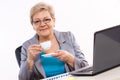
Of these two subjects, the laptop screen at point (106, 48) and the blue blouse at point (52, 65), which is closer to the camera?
the laptop screen at point (106, 48)

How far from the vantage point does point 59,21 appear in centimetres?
286

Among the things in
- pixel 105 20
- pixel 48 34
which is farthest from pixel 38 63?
pixel 105 20

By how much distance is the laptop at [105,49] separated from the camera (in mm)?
1319

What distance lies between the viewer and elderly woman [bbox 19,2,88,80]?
1.85 meters

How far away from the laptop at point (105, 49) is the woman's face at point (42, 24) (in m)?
0.68

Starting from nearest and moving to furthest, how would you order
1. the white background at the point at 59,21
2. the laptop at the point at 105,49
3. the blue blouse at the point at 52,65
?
the laptop at the point at 105,49, the blue blouse at the point at 52,65, the white background at the point at 59,21

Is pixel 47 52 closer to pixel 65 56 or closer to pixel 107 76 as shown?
pixel 65 56

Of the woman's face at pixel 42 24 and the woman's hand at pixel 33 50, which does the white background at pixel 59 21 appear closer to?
the woman's face at pixel 42 24

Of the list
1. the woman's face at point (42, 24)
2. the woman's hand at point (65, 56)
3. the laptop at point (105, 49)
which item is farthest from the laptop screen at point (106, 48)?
the woman's face at point (42, 24)

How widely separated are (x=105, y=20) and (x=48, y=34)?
135cm

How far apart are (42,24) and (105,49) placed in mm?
788

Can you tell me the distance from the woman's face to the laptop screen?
2.44 feet

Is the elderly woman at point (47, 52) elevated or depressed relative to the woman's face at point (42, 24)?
depressed

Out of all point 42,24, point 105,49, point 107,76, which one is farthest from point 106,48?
point 42,24
